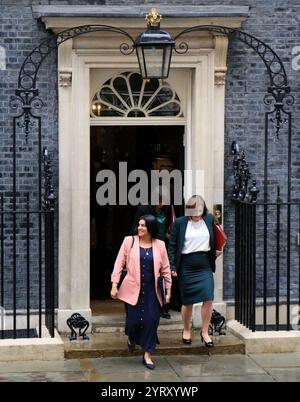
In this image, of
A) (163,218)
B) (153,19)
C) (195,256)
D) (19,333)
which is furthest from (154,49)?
(19,333)

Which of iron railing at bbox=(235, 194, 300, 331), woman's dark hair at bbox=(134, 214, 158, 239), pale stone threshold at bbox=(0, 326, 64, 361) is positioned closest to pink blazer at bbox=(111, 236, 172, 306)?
woman's dark hair at bbox=(134, 214, 158, 239)

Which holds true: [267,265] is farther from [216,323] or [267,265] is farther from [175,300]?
[175,300]

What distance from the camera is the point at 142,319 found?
9.89m

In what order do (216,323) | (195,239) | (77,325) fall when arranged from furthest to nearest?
(216,323) → (77,325) → (195,239)

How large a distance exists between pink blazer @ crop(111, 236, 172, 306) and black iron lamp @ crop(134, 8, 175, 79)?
1.73 meters

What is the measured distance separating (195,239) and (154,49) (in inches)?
80.5

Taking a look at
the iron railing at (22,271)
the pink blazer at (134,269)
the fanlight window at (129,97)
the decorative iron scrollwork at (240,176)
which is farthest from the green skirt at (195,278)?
the fanlight window at (129,97)

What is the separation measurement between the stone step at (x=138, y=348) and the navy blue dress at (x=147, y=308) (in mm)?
511

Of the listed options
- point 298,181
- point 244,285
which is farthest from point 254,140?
point 244,285

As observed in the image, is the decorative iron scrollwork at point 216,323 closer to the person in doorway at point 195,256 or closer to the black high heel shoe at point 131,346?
the person in doorway at point 195,256

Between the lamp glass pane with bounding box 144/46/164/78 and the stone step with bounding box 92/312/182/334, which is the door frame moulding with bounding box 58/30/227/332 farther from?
the lamp glass pane with bounding box 144/46/164/78

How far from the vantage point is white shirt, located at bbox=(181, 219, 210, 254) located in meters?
10.3

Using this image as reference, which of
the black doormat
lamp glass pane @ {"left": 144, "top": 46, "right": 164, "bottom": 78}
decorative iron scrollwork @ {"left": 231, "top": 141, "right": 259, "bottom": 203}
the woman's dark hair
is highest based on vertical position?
lamp glass pane @ {"left": 144, "top": 46, "right": 164, "bottom": 78}

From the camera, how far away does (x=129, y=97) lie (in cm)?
1152
